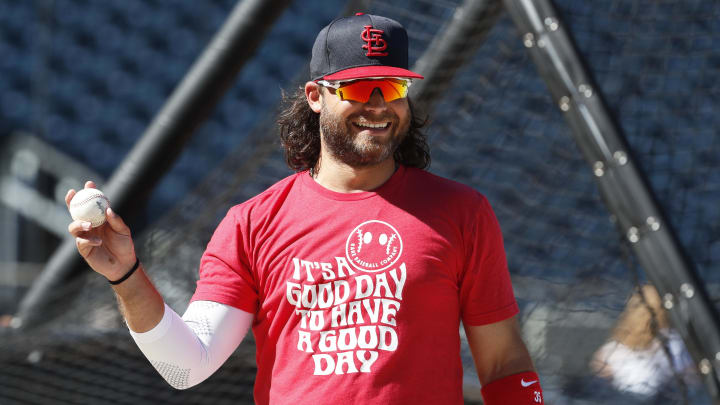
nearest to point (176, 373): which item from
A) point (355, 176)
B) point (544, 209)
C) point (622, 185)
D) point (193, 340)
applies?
point (193, 340)

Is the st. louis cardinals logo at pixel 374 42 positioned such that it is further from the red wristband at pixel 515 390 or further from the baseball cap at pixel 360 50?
the red wristband at pixel 515 390

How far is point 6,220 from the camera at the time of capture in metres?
6.11

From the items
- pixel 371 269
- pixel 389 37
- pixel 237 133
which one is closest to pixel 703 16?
pixel 389 37

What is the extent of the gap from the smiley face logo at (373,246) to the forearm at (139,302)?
272mm

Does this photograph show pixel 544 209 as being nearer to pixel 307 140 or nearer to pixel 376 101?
pixel 307 140

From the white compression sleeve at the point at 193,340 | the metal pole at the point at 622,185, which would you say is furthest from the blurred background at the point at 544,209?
the white compression sleeve at the point at 193,340

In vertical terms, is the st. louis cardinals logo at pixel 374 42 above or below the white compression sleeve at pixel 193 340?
above

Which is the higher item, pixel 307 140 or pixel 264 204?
pixel 307 140

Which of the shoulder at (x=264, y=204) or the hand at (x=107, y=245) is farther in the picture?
the shoulder at (x=264, y=204)

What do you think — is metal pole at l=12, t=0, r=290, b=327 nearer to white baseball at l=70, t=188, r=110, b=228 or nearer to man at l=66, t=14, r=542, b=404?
man at l=66, t=14, r=542, b=404

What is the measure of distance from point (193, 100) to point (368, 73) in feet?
5.65

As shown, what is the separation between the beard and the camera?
1333mm

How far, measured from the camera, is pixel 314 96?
1.45m

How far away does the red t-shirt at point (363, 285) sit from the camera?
1270 millimetres
